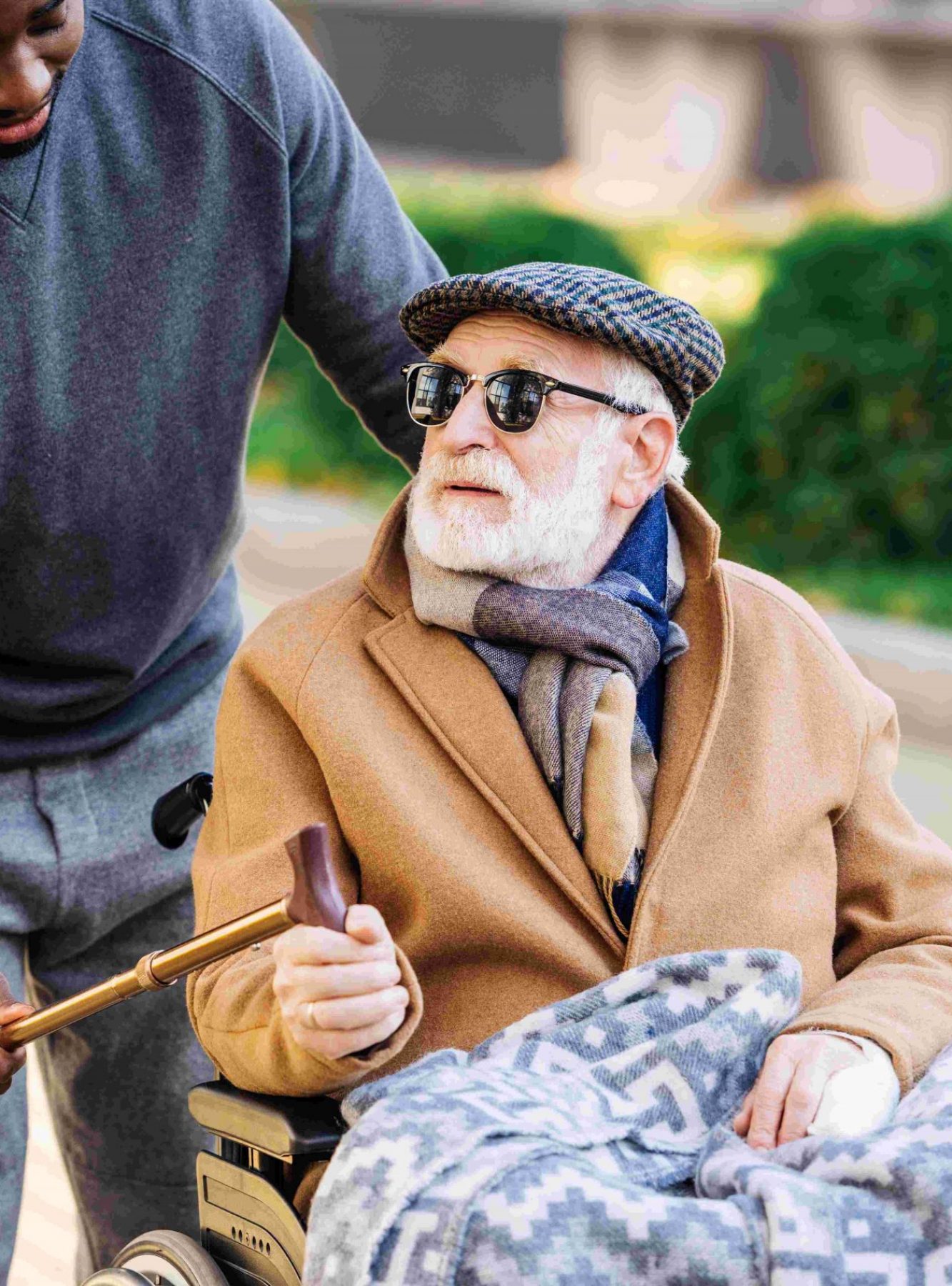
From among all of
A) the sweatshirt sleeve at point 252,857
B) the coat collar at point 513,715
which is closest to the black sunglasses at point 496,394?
the coat collar at point 513,715

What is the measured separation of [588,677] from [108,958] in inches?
38.8

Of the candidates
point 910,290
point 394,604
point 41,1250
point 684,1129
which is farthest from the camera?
point 910,290

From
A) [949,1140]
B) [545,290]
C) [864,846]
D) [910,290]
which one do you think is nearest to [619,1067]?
[949,1140]

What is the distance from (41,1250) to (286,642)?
1.94 meters

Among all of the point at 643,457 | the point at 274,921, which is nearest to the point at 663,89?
the point at 643,457

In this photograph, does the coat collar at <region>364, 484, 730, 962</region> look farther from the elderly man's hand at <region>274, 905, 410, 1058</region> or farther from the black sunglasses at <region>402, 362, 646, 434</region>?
the elderly man's hand at <region>274, 905, 410, 1058</region>

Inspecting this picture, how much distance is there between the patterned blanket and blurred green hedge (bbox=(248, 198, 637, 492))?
8.31 metres

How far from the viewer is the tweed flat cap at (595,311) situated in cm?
228

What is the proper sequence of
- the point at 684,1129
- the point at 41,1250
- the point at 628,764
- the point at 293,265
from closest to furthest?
the point at 684,1129 < the point at 628,764 < the point at 293,265 < the point at 41,1250

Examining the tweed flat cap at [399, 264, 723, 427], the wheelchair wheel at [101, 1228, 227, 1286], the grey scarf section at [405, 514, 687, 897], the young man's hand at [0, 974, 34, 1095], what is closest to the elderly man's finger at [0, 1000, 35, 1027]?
the young man's hand at [0, 974, 34, 1095]

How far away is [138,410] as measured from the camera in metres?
2.44

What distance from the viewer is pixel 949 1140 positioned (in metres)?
1.79

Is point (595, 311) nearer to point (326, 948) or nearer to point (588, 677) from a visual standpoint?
point (588, 677)

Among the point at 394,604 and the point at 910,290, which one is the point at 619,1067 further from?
the point at 910,290
